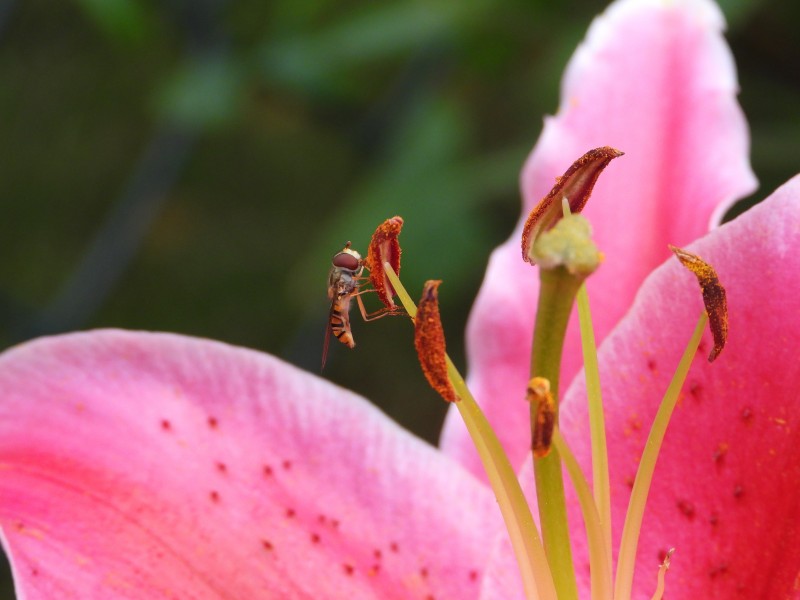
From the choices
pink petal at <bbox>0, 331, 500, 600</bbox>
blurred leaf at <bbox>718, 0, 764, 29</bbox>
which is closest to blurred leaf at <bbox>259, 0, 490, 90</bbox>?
blurred leaf at <bbox>718, 0, 764, 29</bbox>

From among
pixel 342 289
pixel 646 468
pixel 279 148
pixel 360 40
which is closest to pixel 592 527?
pixel 646 468

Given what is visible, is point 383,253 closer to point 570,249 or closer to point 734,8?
point 570,249

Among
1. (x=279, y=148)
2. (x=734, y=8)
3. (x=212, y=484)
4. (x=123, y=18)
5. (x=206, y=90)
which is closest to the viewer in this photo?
(x=212, y=484)

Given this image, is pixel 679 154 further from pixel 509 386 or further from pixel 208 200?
pixel 208 200

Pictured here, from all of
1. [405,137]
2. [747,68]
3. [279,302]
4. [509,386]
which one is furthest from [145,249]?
[509,386]

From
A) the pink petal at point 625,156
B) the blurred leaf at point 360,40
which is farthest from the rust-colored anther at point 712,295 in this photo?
the blurred leaf at point 360,40

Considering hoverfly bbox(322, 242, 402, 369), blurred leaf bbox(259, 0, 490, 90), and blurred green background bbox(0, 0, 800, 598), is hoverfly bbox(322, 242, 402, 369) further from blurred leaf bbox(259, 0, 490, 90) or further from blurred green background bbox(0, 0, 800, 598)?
blurred leaf bbox(259, 0, 490, 90)
